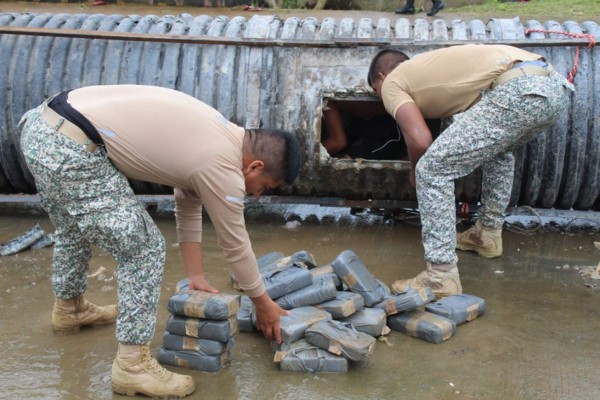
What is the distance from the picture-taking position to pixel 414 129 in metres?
4.92

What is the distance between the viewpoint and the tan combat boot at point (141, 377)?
358 centimetres

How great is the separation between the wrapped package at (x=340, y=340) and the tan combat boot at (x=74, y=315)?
4.09 ft

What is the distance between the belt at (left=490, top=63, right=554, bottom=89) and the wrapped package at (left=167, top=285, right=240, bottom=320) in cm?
234

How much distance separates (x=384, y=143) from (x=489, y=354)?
2.65m

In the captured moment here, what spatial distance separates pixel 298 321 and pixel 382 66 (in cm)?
220

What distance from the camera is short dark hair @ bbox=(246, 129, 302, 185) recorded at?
11.6 feet

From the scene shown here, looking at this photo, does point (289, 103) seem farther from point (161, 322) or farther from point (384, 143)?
point (161, 322)

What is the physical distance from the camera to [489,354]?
410 cm

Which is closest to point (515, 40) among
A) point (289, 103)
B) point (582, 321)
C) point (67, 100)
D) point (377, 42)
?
point (377, 42)

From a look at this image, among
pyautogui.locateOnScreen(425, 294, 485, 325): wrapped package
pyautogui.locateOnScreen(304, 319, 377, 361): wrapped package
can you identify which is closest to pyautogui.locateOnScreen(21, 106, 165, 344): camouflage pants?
pyautogui.locateOnScreen(304, 319, 377, 361): wrapped package

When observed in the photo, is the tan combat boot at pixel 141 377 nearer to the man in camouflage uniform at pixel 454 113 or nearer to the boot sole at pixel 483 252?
the man in camouflage uniform at pixel 454 113

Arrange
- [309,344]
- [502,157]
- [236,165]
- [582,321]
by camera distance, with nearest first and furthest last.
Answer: [236,165] < [309,344] < [582,321] < [502,157]

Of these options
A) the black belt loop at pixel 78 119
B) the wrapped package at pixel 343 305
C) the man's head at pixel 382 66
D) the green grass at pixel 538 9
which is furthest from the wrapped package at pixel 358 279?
the green grass at pixel 538 9

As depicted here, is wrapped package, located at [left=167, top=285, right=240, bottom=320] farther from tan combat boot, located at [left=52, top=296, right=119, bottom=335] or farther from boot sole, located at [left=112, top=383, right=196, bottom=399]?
tan combat boot, located at [left=52, top=296, right=119, bottom=335]
